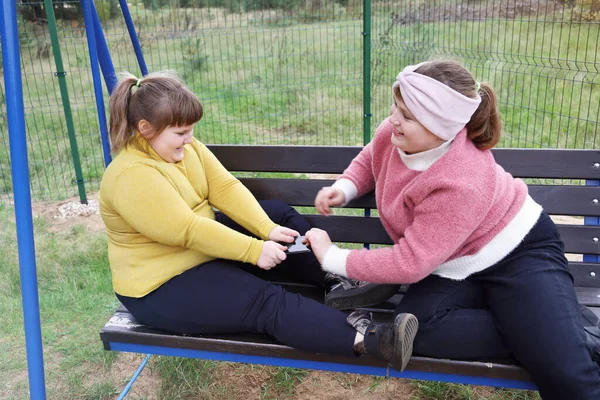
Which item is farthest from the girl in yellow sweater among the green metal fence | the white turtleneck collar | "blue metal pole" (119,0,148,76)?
the green metal fence

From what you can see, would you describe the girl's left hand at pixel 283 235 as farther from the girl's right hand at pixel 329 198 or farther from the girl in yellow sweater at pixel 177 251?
the girl's right hand at pixel 329 198

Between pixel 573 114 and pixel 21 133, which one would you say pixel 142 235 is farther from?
pixel 573 114

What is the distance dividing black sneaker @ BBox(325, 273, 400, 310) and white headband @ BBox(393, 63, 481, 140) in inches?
24.5

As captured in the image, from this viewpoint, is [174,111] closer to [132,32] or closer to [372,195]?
[372,195]

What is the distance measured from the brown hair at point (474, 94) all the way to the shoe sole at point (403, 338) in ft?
2.04

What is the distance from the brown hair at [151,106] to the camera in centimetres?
205

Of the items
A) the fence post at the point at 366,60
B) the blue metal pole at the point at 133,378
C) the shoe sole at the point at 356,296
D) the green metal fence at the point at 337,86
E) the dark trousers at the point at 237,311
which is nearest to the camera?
the dark trousers at the point at 237,311

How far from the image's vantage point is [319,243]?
2.03 metres

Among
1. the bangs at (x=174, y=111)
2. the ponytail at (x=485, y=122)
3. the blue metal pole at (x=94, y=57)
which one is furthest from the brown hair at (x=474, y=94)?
the blue metal pole at (x=94, y=57)

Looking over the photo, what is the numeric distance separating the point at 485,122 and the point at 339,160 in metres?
0.76

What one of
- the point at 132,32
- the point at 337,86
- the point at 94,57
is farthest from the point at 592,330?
the point at 337,86

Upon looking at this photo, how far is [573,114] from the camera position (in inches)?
234

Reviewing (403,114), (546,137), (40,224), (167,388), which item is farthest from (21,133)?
(546,137)

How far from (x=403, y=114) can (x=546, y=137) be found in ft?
13.5
